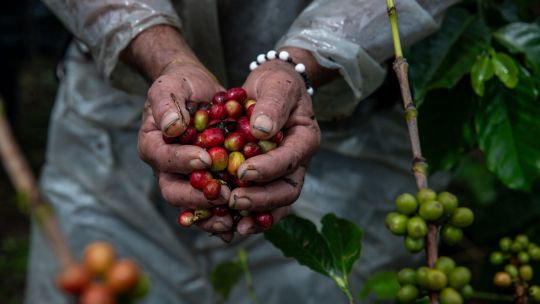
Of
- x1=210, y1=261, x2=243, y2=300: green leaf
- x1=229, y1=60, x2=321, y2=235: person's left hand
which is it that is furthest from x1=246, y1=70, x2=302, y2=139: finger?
x1=210, y1=261, x2=243, y2=300: green leaf

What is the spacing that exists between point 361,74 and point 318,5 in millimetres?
191

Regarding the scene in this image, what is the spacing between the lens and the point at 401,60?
0.96 meters

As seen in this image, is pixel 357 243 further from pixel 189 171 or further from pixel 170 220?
pixel 170 220

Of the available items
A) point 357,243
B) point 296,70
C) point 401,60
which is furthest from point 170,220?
point 401,60

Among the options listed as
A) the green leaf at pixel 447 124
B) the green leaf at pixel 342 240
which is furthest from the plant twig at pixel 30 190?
the green leaf at pixel 447 124

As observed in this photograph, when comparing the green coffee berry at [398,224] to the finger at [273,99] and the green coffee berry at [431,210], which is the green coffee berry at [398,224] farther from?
the finger at [273,99]

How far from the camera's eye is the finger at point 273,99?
1.10 m

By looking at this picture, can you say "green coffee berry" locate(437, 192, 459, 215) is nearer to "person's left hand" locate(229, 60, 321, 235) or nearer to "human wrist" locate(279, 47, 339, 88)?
"person's left hand" locate(229, 60, 321, 235)

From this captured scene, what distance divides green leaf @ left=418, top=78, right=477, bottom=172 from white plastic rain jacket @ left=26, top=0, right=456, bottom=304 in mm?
149

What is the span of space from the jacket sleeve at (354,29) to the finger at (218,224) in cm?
47

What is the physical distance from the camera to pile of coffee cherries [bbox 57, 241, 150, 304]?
38 centimetres

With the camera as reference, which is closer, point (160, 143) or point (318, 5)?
point (160, 143)

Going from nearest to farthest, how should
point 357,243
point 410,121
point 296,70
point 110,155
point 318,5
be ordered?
point 410,121 → point 357,243 → point 296,70 → point 318,5 → point 110,155

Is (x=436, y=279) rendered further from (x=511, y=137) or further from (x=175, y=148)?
(x=511, y=137)
